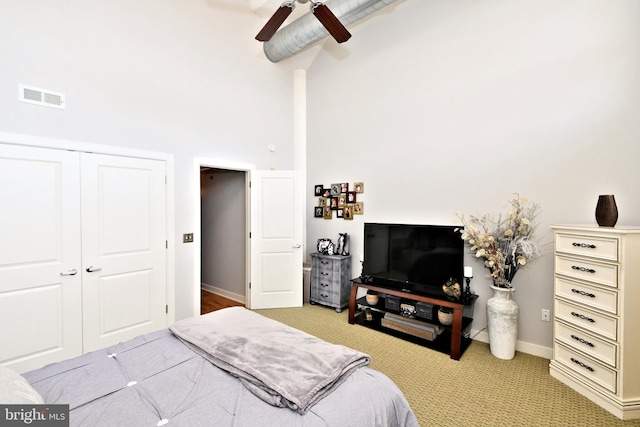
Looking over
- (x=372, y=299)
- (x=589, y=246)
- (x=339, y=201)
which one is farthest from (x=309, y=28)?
(x=589, y=246)

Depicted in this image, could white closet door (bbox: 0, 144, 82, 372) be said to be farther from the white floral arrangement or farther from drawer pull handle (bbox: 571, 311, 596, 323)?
drawer pull handle (bbox: 571, 311, 596, 323)

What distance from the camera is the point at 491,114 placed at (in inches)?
124

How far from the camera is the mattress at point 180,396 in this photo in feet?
3.68

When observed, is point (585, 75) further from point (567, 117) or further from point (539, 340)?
point (539, 340)

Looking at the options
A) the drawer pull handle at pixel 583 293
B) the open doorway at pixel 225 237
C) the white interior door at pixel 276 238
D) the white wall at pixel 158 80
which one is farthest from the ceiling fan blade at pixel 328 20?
the drawer pull handle at pixel 583 293

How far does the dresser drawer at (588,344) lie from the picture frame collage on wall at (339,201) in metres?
2.48

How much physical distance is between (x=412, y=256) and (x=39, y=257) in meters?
3.64

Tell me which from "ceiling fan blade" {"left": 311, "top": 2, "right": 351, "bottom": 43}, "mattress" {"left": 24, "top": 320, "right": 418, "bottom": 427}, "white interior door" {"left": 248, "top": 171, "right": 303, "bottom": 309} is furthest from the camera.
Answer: "white interior door" {"left": 248, "top": 171, "right": 303, "bottom": 309}

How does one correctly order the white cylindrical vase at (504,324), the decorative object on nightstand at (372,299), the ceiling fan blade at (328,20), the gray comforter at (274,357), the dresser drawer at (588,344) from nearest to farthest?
1. the gray comforter at (274,357)
2. the dresser drawer at (588,344)
3. the ceiling fan blade at (328,20)
4. the white cylindrical vase at (504,324)
5. the decorative object on nightstand at (372,299)

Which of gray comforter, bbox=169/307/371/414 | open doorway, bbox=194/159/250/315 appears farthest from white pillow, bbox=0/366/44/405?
open doorway, bbox=194/159/250/315

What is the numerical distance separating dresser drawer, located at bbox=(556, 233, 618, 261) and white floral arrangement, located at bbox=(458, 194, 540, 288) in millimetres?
287

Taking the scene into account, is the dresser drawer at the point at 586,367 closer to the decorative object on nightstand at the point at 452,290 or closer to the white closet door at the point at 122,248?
the decorative object on nightstand at the point at 452,290

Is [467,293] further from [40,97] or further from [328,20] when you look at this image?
[40,97]

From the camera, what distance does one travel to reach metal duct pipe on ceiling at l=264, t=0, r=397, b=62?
3397 mm
